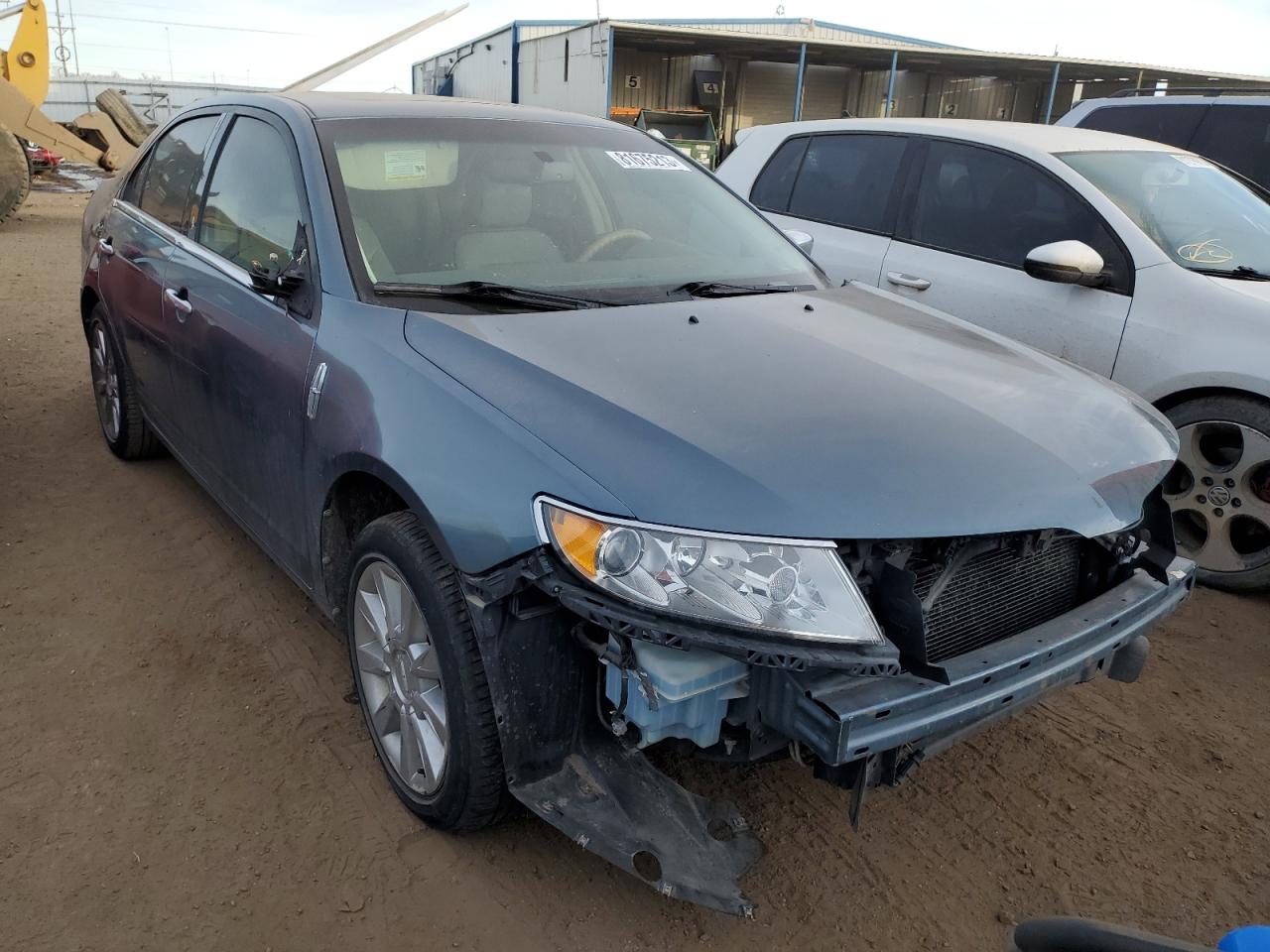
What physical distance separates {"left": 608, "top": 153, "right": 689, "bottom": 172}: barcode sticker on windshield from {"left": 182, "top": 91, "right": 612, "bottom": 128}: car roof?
0.72ft

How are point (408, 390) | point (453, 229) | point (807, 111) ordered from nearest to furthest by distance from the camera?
point (408, 390) < point (453, 229) < point (807, 111)

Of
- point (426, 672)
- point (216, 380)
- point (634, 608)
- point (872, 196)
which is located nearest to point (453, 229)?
point (216, 380)

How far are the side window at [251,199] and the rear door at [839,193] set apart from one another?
274 cm

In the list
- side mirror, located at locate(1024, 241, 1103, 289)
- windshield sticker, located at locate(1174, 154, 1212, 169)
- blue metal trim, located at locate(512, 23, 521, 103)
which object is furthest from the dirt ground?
blue metal trim, located at locate(512, 23, 521, 103)

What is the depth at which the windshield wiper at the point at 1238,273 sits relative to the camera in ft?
12.8

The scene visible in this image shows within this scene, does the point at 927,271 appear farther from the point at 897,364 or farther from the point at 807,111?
the point at 807,111

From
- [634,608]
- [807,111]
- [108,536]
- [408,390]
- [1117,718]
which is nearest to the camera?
[634,608]

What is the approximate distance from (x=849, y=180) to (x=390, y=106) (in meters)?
2.90

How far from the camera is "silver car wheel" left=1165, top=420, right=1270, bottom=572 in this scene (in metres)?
3.67

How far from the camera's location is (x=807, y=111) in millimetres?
27938

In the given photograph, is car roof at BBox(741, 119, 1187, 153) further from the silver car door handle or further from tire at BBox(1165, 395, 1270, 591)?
the silver car door handle

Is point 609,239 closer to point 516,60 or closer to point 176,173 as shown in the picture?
point 176,173

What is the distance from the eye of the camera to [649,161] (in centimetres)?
340

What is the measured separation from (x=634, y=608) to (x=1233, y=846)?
5.98ft
